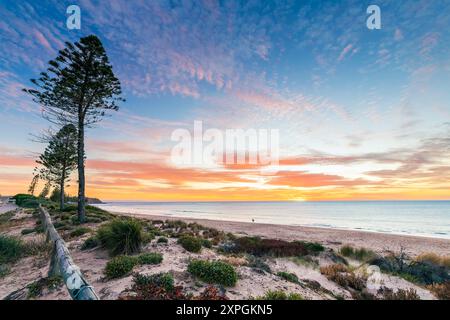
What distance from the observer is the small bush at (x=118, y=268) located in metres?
6.07

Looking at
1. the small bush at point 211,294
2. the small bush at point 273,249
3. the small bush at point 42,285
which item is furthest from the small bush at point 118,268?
the small bush at point 273,249

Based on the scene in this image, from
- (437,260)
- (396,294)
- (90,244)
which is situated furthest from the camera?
(437,260)

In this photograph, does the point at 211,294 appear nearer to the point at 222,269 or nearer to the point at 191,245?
the point at 222,269

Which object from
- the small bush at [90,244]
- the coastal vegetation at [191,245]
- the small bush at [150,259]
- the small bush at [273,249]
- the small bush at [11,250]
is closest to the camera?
the small bush at [150,259]

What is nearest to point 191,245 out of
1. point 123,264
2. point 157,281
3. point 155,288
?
point 123,264

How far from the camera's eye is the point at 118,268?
619 cm

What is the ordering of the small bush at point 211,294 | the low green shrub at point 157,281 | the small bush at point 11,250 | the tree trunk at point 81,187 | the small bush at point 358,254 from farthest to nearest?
1. the tree trunk at point 81,187
2. the small bush at point 358,254
3. the small bush at point 11,250
4. the low green shrub at point 157,281
5. the small bush at point 211,294

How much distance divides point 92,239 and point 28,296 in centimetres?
467

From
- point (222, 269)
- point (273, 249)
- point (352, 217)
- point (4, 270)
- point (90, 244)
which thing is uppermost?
point (222, 269)

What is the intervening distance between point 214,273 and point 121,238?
4664 millimetres

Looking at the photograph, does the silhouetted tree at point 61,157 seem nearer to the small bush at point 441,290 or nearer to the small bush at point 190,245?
the small bush at point 190,245

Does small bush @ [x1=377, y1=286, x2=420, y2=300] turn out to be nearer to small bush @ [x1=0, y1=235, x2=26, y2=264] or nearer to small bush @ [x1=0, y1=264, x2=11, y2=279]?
small bush @ [x1=0, y1=264, x2=11, y2=279]

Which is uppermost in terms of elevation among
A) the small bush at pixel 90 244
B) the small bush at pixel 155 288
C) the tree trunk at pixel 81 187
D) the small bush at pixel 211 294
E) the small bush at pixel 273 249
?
the tree trunk at pixel 81 187

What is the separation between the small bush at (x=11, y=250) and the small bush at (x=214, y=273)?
7.61 m
